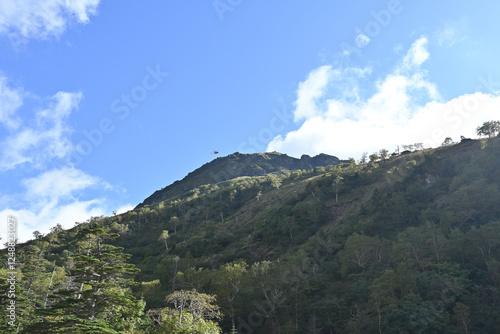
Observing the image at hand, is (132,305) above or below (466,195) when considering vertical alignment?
below

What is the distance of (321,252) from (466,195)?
106 ft

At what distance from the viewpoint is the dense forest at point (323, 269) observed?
23.6m

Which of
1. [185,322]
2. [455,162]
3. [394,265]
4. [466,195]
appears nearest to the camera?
[185,322]

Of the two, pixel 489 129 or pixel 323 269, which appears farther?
pixel 489 129

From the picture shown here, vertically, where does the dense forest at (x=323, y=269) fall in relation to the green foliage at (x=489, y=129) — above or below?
below

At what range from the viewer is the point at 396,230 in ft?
226

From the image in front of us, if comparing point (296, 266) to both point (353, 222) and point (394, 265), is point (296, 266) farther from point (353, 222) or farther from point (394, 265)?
point (353, 222)

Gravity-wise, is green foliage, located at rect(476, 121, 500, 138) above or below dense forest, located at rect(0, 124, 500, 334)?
above

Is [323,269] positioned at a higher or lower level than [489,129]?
lower

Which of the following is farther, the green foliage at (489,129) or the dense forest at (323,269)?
the green foliage at (489,129)

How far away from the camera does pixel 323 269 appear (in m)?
60.0

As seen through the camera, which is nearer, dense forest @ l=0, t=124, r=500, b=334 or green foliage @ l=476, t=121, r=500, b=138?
dense forest @ l=0, t=124, r=500, b=334

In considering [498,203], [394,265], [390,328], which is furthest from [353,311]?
[498,203]

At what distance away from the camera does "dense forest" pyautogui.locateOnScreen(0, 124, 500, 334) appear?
77.5 feet
